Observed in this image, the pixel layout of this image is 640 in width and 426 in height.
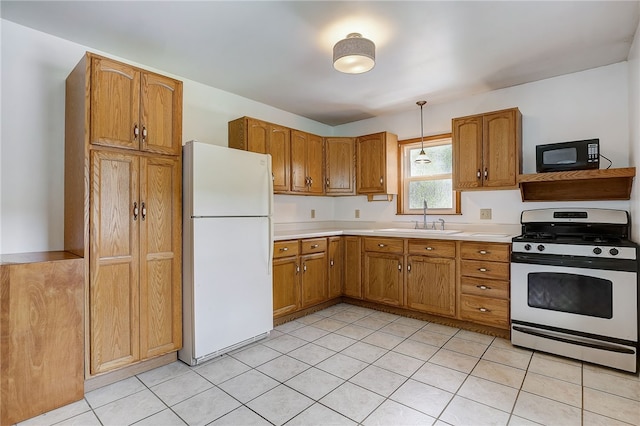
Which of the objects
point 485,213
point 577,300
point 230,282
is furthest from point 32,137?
point 577,300

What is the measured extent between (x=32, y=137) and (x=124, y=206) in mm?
814

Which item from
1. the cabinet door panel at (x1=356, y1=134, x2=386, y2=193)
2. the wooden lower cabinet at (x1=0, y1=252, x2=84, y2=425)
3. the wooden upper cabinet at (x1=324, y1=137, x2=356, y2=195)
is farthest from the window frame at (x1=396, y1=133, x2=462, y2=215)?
the wooden lower cabinet at (x1=0, y1=252, x2=84, y2=425)

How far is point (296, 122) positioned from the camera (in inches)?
170

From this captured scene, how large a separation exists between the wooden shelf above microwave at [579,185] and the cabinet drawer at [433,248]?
33.4 inches

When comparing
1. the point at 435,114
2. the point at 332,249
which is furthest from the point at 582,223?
the point at 332,249

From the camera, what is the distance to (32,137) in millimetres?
2250

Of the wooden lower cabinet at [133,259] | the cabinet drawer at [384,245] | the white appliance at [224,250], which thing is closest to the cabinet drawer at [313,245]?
the cabinet drawer at [384,245]

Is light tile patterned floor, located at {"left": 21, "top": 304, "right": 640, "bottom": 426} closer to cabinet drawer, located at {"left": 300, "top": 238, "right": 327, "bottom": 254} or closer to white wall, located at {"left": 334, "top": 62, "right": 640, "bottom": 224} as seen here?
cabinet drawer, located at {"left": 300, "top": 238, "right": 327, "bottom": 254}

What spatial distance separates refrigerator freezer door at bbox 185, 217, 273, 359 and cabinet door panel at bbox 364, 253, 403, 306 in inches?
50.7

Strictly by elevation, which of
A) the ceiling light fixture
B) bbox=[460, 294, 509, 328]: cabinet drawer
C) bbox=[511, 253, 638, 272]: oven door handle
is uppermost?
the ceiling light fixture

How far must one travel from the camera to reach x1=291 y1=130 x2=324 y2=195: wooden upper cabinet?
3.84 meters

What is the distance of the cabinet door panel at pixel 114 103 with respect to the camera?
2.09 meters

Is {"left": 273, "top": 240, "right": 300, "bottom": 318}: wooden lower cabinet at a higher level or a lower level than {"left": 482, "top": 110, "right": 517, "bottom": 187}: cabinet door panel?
lower

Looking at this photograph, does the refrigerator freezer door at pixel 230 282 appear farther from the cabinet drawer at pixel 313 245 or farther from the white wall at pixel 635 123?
the white wall at pixel 635 123
